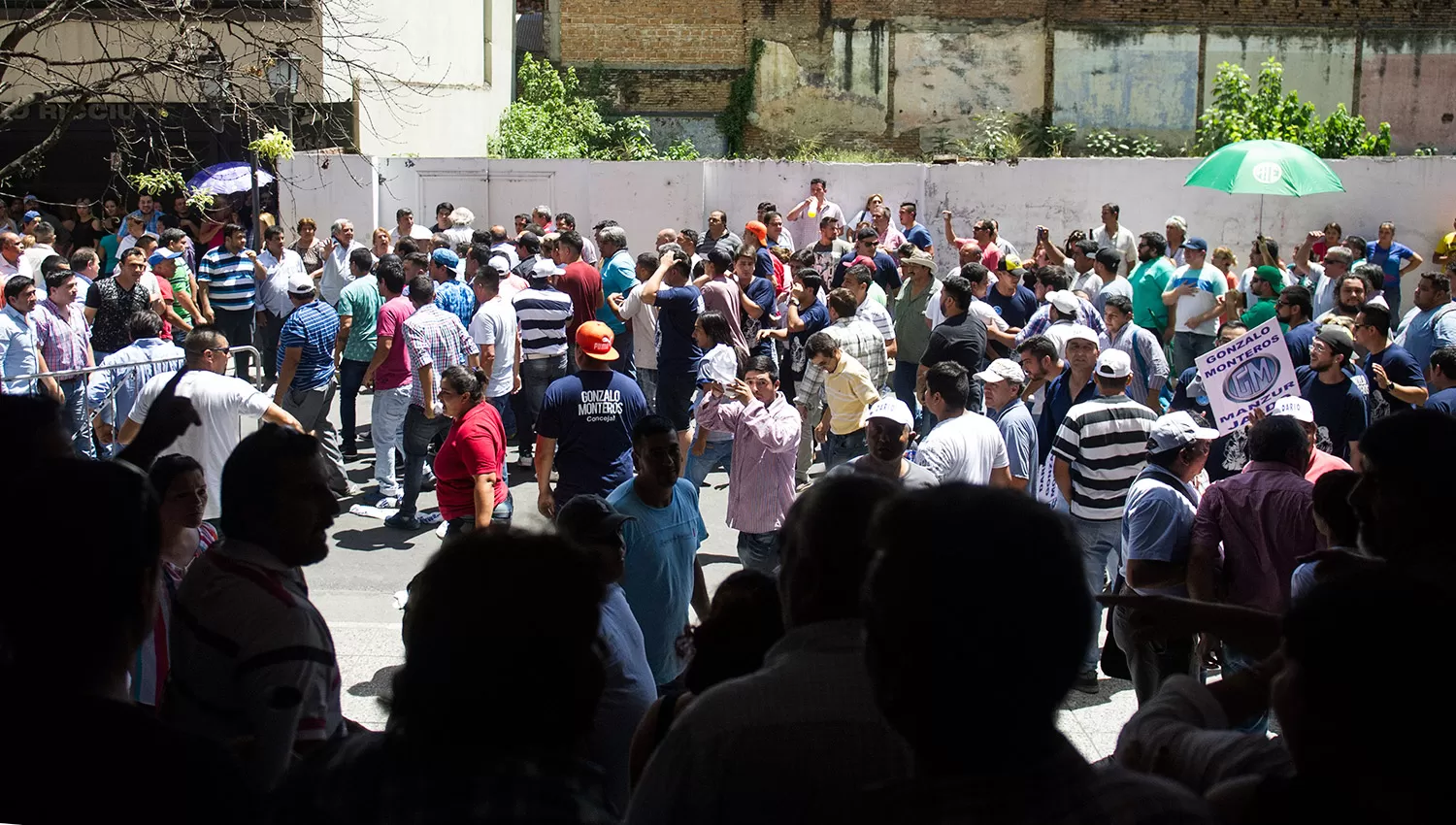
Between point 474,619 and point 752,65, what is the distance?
2633cm

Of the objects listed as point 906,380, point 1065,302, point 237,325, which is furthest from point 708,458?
point 237,325

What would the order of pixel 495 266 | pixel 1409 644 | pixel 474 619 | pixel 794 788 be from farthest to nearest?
1. pixel 495 266
2. pixel 794 788
3. pixel 474 619
4. pixel 1409 644

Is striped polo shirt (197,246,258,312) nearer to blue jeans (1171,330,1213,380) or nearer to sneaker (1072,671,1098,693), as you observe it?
blue jeans (1171,330,1213,380)

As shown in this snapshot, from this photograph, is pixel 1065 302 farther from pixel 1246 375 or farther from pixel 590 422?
pixel 590 422

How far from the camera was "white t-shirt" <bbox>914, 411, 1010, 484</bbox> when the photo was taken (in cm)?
703

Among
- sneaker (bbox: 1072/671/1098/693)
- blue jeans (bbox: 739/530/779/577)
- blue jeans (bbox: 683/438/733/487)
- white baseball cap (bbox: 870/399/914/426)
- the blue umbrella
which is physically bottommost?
sneaker (bbox: 1072/671/1098/693)

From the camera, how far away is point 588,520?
190 inches

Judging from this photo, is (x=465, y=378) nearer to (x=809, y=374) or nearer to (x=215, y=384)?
(x=215, y=384)

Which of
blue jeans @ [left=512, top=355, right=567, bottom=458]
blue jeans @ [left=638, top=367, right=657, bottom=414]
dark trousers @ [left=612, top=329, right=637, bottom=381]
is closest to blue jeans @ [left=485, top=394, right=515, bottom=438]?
blue jeans @ [left=512, top=355, right=567, bottom=458]

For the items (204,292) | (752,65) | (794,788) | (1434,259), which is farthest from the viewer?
(752,65)

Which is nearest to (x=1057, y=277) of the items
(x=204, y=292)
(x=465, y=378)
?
(x=465, y=378)

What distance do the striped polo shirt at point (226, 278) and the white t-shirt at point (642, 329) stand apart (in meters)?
4.38

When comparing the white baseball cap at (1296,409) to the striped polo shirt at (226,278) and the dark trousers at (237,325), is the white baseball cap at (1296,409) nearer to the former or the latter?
the dark trousers at (237,325)

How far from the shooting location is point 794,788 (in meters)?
2.38
